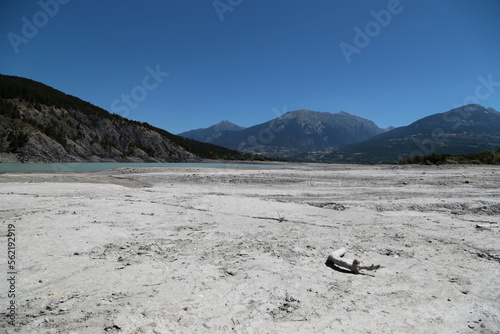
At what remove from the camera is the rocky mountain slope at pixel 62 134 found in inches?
1747

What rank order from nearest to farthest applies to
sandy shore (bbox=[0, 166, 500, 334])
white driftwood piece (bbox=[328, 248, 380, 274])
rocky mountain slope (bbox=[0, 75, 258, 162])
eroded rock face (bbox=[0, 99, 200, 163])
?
sandy shore (bbox=[0, 166, 500, 334]) → white driftwood piece (bbox=[328, 248, 380, 274]) → rocky mountain slope (bbox=[0, 75, 258, 162]) → eroded rock face (bbox=[0, 99, 200, 163])

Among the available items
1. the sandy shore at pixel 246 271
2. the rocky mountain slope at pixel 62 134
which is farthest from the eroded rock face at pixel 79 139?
the sandy shore at pixel 246 271

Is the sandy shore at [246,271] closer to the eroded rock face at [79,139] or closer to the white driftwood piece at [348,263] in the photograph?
the white driftwood piece at [348,263]

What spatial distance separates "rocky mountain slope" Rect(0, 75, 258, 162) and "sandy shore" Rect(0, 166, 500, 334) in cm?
4652

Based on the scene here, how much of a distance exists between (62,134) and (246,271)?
6893cm

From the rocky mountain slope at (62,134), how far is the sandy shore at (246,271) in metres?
46.5

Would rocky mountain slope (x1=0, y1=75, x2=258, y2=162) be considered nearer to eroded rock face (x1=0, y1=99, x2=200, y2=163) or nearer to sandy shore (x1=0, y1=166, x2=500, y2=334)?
eroded rock face (x1=0, y1=99, x2=200, y2=163)

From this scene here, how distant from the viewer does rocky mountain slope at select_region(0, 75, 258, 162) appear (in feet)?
146

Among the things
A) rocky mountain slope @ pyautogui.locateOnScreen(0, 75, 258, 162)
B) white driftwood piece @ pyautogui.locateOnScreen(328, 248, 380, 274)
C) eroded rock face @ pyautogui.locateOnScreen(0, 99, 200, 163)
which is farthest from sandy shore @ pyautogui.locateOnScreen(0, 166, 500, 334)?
eroded rock face @ pyautogui.locateOnScreen(0, 99, 200, 163)

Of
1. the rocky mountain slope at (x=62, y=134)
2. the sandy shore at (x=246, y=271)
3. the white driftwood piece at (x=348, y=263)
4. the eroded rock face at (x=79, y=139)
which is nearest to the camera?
the sandy shore at (x=246, y=271)

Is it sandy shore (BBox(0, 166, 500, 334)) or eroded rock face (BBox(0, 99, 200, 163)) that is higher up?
eroded rock face (BBox(0, 99, 200, 163))

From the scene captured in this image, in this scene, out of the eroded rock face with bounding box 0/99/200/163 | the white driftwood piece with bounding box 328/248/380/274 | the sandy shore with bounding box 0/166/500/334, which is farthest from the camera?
the eroded rock face with bounding box 0/99/200/163

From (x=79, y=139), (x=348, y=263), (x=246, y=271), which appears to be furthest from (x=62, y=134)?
(x=348, y=263)

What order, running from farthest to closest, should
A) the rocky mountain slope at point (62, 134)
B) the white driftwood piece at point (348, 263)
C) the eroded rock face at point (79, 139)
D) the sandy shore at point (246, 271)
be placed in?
1. the eroded rock face at point (79, 139)
2. the rocky mountain slope at point (62, 134)
3. the white driftwood piece at point (348, 263)
4. the sandy shore at point (246, 271)
